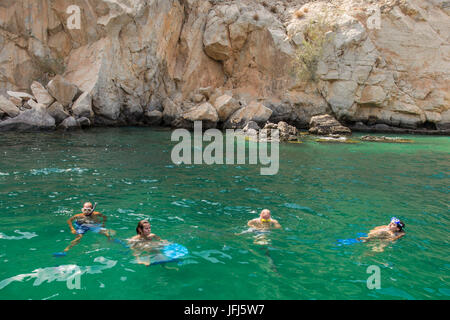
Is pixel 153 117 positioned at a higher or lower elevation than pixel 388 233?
higher

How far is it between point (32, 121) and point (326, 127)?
2543cm

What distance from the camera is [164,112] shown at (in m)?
35.4

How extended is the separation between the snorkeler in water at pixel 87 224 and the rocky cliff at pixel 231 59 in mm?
23589

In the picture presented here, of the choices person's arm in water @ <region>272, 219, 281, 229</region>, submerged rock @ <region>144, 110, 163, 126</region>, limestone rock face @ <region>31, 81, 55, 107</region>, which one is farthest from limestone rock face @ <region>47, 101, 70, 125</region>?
person's arm in water @ <region>272, 219, 281, 229</region>

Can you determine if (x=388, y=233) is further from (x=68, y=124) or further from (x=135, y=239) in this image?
(x=68, y=124)

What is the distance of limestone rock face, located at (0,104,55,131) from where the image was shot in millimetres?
24141

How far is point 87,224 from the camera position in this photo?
7.94 metres

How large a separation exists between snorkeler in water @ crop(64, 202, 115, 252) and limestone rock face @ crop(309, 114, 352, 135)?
26.3 meters

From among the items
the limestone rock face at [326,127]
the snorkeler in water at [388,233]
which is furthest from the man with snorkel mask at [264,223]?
the limestone rock face at [326,127]

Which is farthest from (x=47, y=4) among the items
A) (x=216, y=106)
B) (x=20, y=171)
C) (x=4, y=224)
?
(x=4, y=224)
